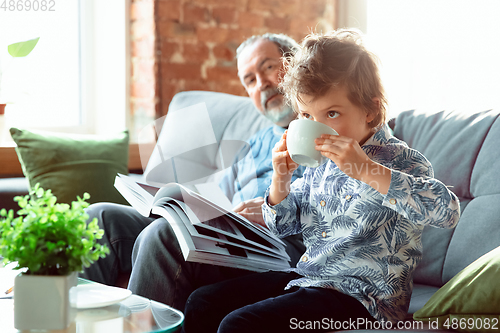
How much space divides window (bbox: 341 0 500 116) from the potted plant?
4.70 feet

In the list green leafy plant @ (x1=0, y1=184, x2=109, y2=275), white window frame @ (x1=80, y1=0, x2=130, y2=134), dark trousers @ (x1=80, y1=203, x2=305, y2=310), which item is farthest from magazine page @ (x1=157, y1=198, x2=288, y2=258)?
white window frame @ (x1=80, y1=0, x2=130, y2=134)

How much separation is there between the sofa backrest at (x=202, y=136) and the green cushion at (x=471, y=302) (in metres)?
0.93

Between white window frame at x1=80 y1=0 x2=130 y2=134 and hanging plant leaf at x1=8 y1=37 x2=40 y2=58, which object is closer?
hanging plant leaf at x1=8 y1=37 x2=40 y2=58

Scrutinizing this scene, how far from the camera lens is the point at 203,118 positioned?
2098mm

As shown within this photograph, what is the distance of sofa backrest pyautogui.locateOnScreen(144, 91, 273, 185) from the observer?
176cm

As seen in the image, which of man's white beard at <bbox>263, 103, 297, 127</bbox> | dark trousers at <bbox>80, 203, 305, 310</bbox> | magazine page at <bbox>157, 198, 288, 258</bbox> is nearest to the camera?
magazine page at <bbox>157, 198, 288, 258</bbox>

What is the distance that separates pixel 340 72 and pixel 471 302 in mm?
527

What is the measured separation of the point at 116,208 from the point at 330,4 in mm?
1899

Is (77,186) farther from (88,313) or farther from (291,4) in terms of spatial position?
(291,4)

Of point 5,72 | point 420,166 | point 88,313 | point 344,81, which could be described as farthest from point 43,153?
point 420,166

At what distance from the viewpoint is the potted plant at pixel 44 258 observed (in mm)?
764

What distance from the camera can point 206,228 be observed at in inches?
44.0

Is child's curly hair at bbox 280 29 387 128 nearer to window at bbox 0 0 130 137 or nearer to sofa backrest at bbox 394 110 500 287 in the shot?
sofa backrest at bbox 394 110 500 287

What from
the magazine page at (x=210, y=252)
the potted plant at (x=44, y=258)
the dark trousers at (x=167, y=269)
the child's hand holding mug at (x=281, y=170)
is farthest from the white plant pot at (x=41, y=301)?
the child's hand holding mug at (x=281, y=170)
